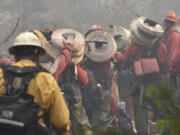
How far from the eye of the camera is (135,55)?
20.7 ft

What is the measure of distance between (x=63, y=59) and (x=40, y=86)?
6.35 ft

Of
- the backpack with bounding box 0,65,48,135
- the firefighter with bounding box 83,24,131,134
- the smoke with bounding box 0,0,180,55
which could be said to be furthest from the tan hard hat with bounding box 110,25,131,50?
the smoke with bounding box 0,0,180,55

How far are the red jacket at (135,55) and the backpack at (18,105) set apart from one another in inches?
159

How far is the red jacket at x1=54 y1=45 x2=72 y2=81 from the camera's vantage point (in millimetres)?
4324

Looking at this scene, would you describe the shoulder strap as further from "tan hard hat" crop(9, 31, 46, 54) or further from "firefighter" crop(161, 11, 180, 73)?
"tan hard hat" crop(9, 31, 46, 54)

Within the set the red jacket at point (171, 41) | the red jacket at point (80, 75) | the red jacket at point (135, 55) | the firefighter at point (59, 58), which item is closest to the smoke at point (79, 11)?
the red jacket at point (135, 55)

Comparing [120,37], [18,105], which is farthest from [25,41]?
[120,37]

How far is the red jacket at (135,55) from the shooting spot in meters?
6.10

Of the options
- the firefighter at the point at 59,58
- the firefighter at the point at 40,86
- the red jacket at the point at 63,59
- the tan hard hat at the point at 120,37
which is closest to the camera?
the firefighter at the point at 40,86

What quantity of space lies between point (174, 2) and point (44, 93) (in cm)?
1597

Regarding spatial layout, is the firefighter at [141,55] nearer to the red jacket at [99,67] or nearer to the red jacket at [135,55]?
the red jacket at [135,55]

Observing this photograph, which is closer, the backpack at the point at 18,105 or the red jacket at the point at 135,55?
the backpack at the point at 18,105

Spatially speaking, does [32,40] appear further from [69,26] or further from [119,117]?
[69,26]

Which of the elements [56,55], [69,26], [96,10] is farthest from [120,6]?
[56,55]
